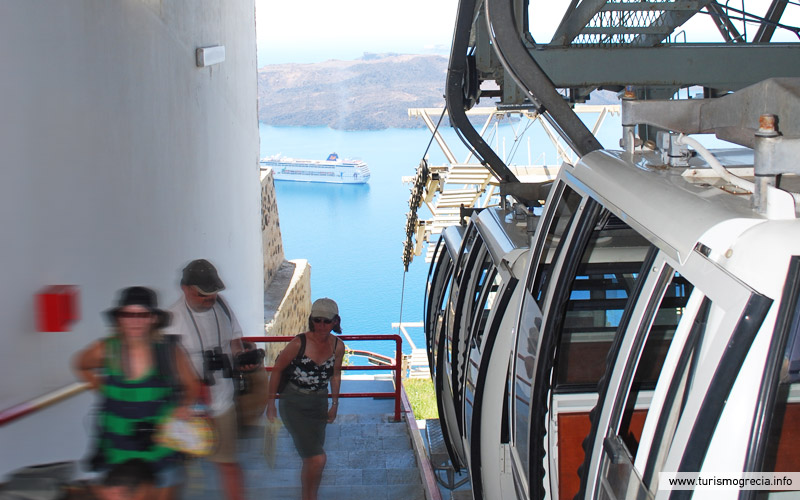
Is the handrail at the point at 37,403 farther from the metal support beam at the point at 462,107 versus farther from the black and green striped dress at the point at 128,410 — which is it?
the metal support beam at the point at 462,107

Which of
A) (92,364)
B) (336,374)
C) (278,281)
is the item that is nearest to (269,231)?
(278,281)

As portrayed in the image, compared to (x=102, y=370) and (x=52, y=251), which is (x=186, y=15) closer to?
(x=52, y=251)

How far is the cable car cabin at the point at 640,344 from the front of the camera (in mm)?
1652

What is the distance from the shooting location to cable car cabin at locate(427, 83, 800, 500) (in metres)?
1.65

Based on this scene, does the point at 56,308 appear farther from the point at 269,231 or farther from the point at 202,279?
the point at 269,231

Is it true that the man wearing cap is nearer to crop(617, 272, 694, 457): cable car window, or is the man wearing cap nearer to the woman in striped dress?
the woman in striped dress

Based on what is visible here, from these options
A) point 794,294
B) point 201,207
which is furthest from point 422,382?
point 794,294

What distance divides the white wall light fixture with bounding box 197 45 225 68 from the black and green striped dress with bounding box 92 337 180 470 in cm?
651

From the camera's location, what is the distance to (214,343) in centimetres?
428

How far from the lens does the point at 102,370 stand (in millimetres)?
3391

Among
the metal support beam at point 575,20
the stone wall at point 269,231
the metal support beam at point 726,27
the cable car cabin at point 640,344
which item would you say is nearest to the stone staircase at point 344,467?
the cable car cabin at point 640,344

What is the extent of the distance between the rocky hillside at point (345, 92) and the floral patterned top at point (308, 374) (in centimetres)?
8666

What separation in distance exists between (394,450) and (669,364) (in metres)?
5.16

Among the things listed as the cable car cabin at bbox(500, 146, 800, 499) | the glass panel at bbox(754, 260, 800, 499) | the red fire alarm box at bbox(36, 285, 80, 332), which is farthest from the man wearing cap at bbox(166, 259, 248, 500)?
the glass panel at bbox(754, 260, 800, 499)
